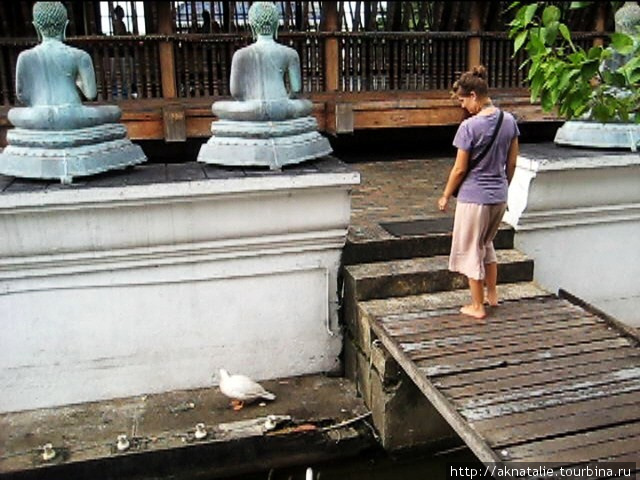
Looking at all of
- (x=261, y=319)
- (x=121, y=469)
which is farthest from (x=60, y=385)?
(x=261, y=319)

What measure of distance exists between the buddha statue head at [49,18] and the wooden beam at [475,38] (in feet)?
18.3

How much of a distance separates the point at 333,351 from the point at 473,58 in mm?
5253

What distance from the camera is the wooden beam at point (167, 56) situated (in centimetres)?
719

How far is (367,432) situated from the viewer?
11.9ft

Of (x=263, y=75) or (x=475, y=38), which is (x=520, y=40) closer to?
(x=263, y=75)

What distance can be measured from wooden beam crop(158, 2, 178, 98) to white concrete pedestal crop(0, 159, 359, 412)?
353 centimetres

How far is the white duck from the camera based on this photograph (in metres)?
3.66

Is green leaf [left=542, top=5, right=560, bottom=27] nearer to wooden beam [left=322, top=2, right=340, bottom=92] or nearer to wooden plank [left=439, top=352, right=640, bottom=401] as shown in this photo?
wooden plank [left=439, top=352, right=640, bottom=401]

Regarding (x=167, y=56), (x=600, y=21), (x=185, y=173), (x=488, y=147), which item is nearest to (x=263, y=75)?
(x=185, y=173)

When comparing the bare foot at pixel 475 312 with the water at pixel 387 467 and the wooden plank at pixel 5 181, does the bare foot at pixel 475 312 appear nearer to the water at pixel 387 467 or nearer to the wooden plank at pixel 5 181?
the water at pixel 387 467

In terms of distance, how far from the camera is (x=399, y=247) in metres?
4.15

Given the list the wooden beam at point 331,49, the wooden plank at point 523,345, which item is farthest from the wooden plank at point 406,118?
the wooden plank at point 523,345

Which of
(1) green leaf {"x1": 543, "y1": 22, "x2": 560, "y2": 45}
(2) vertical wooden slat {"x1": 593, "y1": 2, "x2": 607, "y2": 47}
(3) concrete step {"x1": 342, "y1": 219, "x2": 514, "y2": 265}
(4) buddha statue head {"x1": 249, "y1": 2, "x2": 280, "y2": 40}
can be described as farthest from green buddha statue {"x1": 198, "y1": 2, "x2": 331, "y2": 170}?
(2) vertical wooden slat {"x1": 593, "y1": 2, "x2": 607, "y2": 47}

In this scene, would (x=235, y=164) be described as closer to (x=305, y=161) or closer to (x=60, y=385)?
(x=305, y=161)
